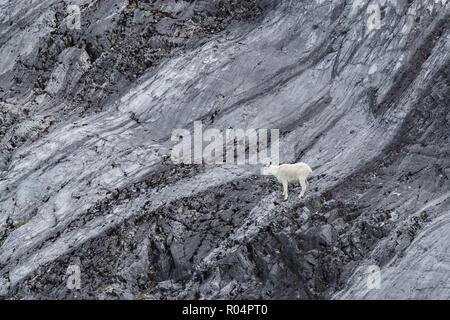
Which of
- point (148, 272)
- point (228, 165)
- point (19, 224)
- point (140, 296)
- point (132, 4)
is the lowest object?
point (140, 296)

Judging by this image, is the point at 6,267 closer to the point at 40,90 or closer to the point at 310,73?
the point at 40,90

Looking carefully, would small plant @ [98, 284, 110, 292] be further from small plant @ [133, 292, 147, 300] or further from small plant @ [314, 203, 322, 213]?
small plant @ [314, 203, 322, 213]

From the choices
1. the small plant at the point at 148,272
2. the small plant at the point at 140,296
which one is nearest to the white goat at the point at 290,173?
the small plant at the point at 148,272

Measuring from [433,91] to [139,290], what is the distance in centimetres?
1285

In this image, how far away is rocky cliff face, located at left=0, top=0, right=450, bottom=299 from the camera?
18406 millimetres

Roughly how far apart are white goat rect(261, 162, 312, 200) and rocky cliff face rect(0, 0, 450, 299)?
1.59 feet

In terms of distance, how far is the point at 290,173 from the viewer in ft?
65.0

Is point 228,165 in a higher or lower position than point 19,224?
lower

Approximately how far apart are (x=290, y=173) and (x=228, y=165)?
324 cm

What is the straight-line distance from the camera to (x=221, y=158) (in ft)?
74.3

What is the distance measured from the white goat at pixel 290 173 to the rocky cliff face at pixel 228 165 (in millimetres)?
483

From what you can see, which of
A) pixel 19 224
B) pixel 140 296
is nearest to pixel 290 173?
pixel 140 296

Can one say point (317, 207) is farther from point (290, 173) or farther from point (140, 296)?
point (140, 296)
